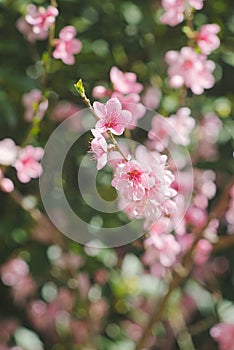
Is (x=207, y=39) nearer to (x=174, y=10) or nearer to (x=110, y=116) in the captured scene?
(x=174, y=10)

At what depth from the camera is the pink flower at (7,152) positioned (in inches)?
57.0

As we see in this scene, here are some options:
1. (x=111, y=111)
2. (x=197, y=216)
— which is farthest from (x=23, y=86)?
(x=111, y=111)

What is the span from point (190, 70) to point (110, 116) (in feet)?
1.63

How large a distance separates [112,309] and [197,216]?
462 mm

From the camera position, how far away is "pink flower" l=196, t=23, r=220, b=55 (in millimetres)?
1478

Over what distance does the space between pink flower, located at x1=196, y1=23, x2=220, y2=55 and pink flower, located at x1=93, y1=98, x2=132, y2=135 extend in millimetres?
463

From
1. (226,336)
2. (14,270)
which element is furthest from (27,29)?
(226,336)

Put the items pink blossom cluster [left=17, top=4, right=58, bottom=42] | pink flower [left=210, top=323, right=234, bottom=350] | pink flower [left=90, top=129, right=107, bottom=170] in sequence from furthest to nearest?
pink flower [left=210, top=323, right=234, bottom=350], pink blossom cluster [left=17, top=4, right=58, bottom=42], pink flower [left=90, top=129, right=107, bottom=170]

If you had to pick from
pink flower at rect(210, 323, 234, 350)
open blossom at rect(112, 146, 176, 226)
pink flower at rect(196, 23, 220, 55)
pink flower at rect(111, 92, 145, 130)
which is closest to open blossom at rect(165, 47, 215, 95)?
pink flower at rect(196, 23, 220, 55)

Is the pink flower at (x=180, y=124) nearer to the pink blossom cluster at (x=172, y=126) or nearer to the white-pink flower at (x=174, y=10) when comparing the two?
the pink blossom cluster at (x=172, y=126)

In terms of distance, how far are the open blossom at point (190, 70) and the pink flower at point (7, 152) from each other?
36cm

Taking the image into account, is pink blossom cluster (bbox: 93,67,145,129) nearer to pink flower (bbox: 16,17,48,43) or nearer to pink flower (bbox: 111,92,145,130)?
pink flower (bbox: 111,92,145,130)

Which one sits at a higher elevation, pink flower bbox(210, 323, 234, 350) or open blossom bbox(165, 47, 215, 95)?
open blossom bbox(165, 47, 215, 95)

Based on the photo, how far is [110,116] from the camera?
1.07 metres
